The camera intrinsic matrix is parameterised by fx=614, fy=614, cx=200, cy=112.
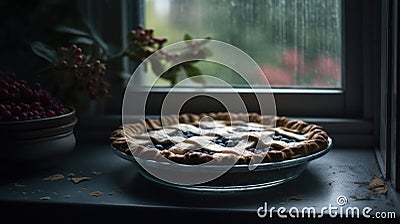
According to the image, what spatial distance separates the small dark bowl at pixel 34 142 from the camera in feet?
3.17

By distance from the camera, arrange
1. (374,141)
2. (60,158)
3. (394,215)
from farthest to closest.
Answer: (374,141)
(60,158)
(394,215)

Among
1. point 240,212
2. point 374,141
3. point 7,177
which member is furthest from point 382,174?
point 7,177

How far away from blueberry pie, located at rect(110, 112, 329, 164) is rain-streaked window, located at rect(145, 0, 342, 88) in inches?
5.6

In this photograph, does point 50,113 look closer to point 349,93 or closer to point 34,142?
point 34,142

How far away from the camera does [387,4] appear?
3.07 feet

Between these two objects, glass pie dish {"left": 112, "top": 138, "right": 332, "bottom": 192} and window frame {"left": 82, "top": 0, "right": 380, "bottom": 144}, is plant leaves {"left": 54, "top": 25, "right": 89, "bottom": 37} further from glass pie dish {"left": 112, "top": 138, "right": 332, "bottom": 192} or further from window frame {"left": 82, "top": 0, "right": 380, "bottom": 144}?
glass pie dish {"left": 112, "top": 138, "right": 332, "bottom": 192}

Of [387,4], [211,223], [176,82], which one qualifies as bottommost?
[211,223]

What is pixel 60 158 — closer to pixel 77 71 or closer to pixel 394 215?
pixel 77 71

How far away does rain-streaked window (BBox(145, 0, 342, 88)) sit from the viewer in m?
1.24

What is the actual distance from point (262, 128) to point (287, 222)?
0.29 meters

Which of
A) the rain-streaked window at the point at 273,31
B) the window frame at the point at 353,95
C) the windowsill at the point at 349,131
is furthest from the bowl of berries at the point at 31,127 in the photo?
the windowsill at the point at 349,131

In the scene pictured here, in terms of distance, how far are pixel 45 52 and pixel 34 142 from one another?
0.21 meters

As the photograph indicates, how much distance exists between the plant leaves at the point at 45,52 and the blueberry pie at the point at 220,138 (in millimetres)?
180

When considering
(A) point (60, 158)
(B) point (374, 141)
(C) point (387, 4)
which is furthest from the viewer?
(B) point (374, 141)
